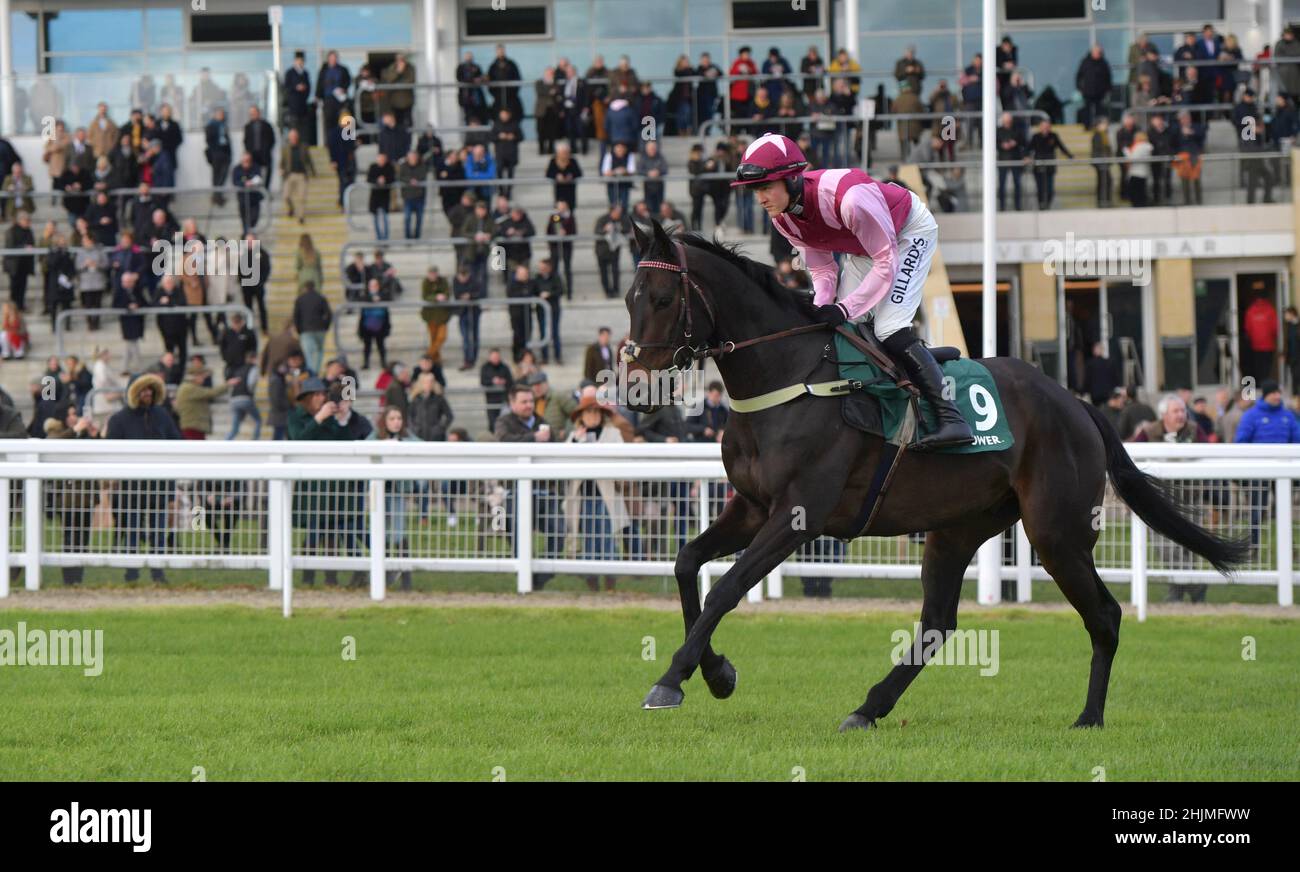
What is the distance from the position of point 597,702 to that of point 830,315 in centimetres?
189

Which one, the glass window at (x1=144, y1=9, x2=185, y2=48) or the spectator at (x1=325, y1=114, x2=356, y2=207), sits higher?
the glass window at (x1=144, y1=9, x2=185, y2=48)

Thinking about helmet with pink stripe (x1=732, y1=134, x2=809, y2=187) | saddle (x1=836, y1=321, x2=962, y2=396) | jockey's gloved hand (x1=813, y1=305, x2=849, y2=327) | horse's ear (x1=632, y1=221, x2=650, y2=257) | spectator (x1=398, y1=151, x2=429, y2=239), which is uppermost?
spectator (x1=398, y1=151, x2=429, y2=239)

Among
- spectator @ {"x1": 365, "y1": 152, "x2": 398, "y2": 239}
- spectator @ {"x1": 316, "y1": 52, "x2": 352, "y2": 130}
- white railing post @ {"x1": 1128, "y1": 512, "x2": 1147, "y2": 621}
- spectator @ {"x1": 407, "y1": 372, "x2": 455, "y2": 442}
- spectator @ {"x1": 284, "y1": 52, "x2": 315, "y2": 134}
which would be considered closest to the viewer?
white railing post @ {"x1": 1128, "y1": 512, "x2": 1147, "y2": 621}

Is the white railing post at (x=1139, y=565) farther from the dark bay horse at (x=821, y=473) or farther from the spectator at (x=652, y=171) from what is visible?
the spectator at (x=652, y=171)

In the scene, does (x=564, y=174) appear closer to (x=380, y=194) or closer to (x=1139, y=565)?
(x=380, y=194)

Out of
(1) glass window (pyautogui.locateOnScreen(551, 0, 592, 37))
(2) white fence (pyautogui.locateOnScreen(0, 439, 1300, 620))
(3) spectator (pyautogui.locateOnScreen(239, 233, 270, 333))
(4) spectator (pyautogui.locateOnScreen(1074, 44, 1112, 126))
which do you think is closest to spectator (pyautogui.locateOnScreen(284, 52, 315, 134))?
(3) spectator (pyautogui.locateOnScreen(239, 233, 270, 333))

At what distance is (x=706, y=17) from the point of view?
27734 mm

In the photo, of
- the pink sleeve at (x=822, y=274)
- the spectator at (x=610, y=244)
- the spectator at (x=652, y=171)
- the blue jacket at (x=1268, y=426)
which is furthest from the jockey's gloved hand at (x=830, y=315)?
the spectator at (x=652, y=171)

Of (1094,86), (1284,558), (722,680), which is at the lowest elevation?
(1284,558)

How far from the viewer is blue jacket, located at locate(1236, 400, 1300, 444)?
43.0 ft

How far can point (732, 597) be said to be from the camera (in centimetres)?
614

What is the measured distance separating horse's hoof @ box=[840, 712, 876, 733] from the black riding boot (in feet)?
3.56

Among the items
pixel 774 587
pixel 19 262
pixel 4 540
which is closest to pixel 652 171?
pixel 19 262

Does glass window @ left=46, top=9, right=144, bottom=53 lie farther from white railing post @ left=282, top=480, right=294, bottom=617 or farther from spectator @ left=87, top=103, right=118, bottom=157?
white railing post @ left=282, top=480, right=294, bottom=617
